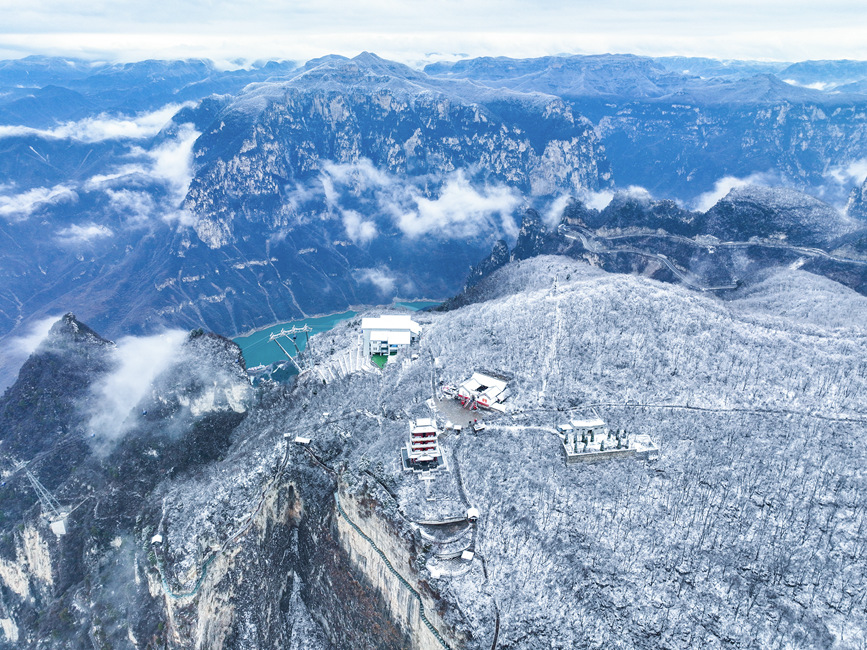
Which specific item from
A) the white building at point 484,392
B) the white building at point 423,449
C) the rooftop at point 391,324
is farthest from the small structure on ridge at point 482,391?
the rooftop at point 391,324

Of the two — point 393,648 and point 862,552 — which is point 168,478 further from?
point 862,552

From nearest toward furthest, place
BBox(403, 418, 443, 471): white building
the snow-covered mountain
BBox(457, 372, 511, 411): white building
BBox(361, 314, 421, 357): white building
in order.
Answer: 1. the snow-covered mountain
2. BBox(403, 418, 443, 471): white building
3. BBox(457, 372, 511, 411): white building
4. BBox(361, 314, 421, 357): white building

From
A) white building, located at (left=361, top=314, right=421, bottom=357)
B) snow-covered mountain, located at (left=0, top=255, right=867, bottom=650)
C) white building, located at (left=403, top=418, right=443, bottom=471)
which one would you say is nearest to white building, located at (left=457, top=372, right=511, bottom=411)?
snow-covered mountain, located at (left=0, top=255, right=867, bottom=650)

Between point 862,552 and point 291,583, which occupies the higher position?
point 862,552

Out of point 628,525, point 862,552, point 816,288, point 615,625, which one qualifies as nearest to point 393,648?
point 615,625

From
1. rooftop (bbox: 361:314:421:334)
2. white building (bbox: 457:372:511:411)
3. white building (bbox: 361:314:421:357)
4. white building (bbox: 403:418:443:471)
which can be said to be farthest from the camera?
rooftop (bbox: 361:314:421:334)

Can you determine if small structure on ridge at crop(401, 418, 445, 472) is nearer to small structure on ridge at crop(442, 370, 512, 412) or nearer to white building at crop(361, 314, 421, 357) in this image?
small structure on ridge at crop(442, 370, 512, 412)

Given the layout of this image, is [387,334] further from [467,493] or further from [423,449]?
[467,493]
